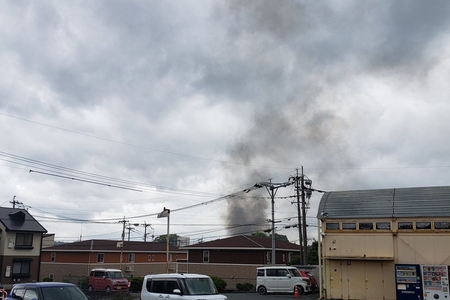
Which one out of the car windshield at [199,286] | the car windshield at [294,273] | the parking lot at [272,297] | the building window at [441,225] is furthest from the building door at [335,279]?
the car windshield at [199,286]

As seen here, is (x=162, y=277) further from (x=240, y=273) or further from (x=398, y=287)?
(x=240, y=273)

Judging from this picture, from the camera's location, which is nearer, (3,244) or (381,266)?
(381,266)

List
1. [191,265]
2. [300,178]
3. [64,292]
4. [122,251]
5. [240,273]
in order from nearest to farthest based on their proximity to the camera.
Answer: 1. [64,292]
2. [300,178]
3. [240,273]
4. [191,265]
5. [122,251]

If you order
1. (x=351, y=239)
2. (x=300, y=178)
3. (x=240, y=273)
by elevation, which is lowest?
(x=240, y=273)

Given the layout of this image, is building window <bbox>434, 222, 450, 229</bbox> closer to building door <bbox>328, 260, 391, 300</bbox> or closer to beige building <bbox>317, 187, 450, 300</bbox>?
beige building <bbox>317, 187, 450, 300</bbox>

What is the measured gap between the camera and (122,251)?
57000 millimetres

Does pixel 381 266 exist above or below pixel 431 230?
below

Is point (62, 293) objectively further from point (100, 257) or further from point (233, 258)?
point (100, 257)

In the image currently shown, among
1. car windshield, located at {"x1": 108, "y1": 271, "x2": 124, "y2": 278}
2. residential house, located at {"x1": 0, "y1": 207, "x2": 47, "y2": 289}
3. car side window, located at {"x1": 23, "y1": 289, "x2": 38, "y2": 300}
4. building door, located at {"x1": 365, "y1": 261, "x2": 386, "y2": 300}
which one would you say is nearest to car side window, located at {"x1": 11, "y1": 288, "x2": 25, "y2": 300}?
car side window, located at {"x1": 23, "y1": 289, "x2": 38, "y2": 300}

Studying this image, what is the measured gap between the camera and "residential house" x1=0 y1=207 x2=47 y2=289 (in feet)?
138

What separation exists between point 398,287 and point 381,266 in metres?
1.76

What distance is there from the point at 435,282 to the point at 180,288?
50.1 ft

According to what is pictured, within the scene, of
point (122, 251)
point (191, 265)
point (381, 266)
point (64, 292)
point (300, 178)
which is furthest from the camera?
point (122, 251)

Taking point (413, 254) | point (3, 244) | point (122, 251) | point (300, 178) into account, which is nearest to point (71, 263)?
point (122, 251)
